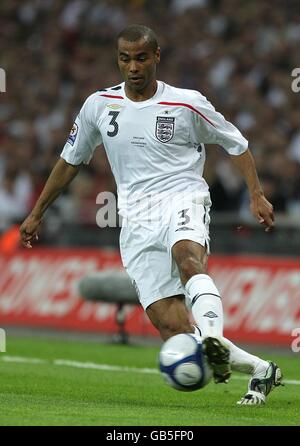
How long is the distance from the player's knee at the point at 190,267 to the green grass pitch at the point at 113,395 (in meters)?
0.90

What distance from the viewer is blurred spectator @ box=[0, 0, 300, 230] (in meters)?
17.6

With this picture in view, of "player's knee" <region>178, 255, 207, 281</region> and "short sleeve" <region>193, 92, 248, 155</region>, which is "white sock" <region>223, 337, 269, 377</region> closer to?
"player's knee" <region>178, 255, 207, 281</region>

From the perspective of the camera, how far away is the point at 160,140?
8.51 meters

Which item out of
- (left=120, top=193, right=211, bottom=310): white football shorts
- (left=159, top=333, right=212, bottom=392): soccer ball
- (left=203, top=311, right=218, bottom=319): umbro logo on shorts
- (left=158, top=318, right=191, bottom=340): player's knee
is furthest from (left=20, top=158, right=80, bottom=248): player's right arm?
(left=203, top=311, right=218, bottom=319): umbro logo on shorts

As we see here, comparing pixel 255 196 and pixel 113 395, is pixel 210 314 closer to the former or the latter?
pixel 255 196

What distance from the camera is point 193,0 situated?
67.9 feet

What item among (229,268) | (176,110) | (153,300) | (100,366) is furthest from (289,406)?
(229,268)

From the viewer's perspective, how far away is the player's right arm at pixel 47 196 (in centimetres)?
892

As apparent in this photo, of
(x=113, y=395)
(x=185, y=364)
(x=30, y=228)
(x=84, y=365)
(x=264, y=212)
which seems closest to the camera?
(x=185, y=364)

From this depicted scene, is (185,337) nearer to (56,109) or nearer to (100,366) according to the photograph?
(100,366)

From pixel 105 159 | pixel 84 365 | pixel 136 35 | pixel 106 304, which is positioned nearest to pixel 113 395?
pixel 136 35

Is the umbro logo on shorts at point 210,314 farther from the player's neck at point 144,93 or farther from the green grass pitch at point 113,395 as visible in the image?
the player's neck at point 144,93

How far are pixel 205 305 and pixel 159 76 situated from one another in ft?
40.9

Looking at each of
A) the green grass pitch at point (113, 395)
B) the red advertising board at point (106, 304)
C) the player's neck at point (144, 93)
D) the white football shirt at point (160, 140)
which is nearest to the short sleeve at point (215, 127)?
the white football shirt at point (160, 140)
